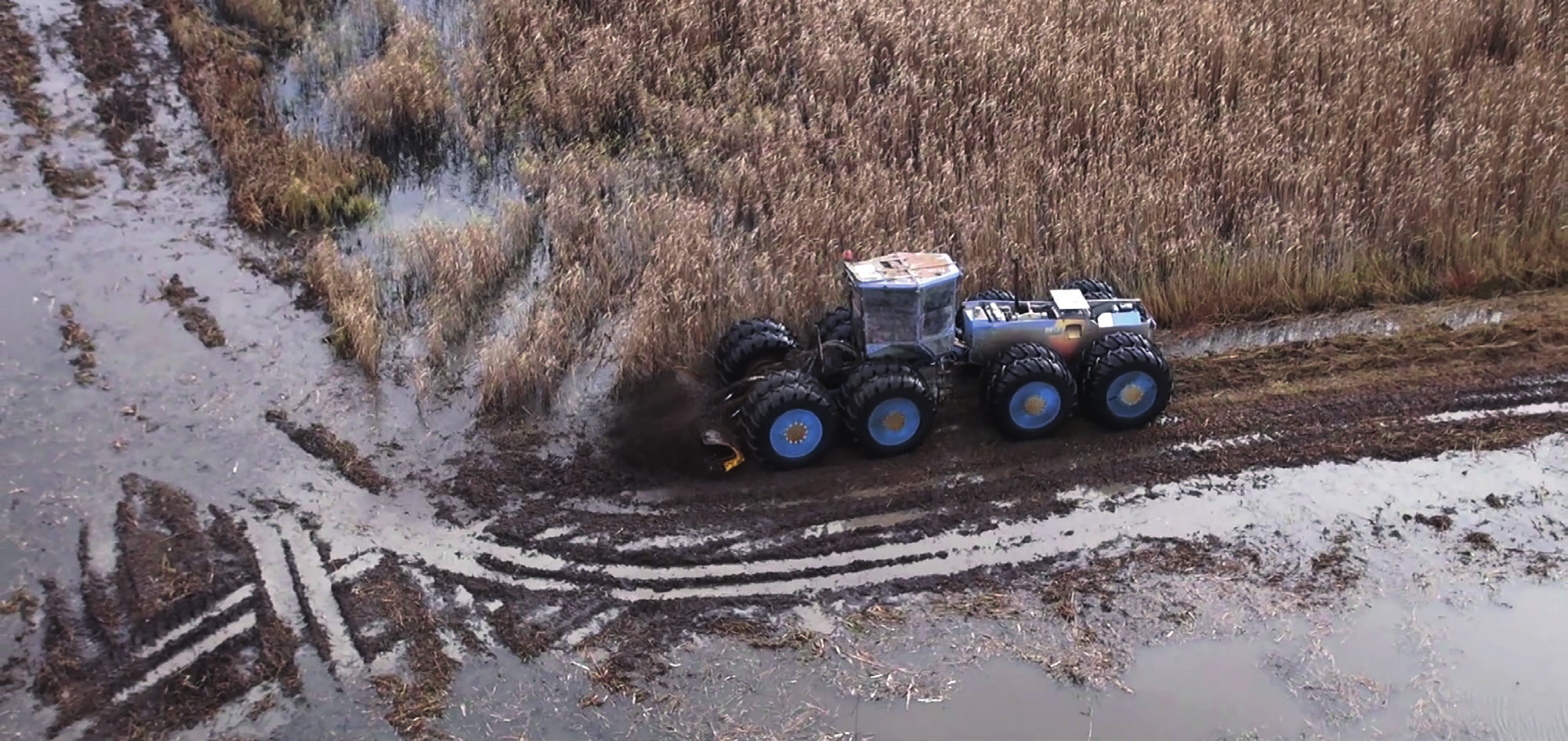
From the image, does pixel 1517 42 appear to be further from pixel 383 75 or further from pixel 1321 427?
pixel 383 75

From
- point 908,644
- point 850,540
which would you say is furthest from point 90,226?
point 908,644

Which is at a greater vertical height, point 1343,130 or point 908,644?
point 1343,130

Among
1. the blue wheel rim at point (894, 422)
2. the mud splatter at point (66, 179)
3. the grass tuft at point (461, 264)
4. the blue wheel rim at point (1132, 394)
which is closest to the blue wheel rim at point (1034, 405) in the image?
the blue wheel rim at point (1132, 394)

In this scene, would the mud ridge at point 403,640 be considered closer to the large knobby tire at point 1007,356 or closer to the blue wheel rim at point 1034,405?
the large knobby tire at point 1007,356

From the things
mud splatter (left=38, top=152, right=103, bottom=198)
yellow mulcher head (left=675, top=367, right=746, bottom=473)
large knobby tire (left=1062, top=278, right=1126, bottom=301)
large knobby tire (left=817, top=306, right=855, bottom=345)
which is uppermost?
mud splatter (left=38, top=152, right=103, bottom=198)

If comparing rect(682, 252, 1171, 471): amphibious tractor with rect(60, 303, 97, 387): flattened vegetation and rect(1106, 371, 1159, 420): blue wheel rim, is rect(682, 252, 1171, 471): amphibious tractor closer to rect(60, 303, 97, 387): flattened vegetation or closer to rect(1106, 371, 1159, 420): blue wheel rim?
rect(1106, 371, 1159, 420): blue wheel rim

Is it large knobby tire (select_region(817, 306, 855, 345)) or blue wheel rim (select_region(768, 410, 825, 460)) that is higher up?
large knobby tire (select_region(817, 306, 855, 345))

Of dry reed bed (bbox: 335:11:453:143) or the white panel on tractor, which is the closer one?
the white panel on tractor

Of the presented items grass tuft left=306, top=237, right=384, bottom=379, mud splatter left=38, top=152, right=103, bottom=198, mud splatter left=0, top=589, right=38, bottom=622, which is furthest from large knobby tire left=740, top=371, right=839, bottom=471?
mud splatter left=38, top=152, right=103, bottom=198
